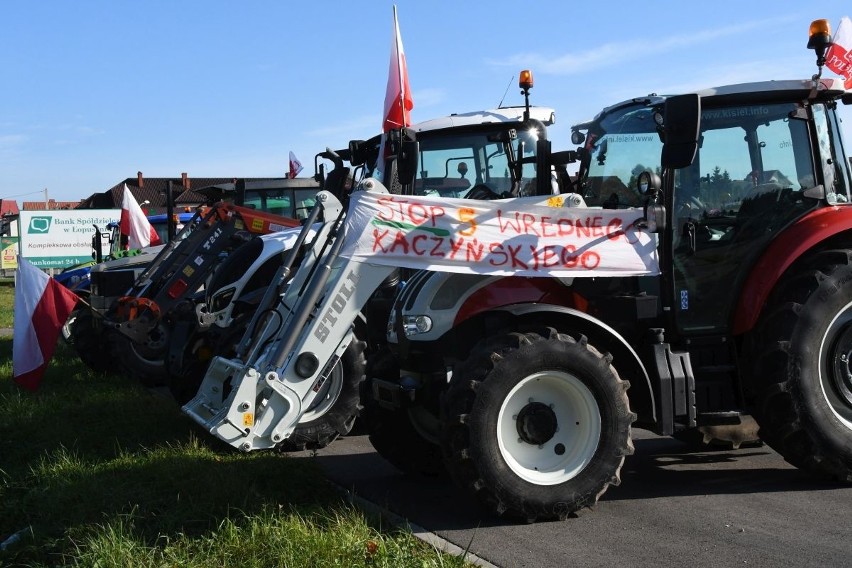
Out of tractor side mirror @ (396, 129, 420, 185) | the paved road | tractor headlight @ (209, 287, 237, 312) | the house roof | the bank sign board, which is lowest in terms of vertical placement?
the paved road

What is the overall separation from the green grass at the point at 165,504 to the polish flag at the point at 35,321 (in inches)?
22.3

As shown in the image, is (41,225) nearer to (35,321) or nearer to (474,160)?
(35,321)

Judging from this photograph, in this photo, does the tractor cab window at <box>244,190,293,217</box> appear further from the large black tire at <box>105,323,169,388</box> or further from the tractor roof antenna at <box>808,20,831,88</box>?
the tractor roof antenna at <box>808,20,831,88</box>

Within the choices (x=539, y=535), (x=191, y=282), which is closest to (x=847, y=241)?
(x=539, y=535)

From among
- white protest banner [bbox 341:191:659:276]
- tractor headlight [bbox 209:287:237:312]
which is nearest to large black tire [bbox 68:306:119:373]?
tractor headlight [bbox 209:287:237:312]

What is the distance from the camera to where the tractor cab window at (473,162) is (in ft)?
30.5

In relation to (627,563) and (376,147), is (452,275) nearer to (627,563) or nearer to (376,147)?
(627,563)

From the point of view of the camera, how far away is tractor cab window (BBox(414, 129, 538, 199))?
929cm

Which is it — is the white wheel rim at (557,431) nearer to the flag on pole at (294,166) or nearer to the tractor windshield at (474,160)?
the tractor windshield at (474,160)

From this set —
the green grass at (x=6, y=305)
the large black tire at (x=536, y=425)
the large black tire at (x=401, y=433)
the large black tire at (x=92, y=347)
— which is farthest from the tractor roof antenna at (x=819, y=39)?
the green grass at (x=6, y=305)

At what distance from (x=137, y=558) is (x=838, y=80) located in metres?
5.05

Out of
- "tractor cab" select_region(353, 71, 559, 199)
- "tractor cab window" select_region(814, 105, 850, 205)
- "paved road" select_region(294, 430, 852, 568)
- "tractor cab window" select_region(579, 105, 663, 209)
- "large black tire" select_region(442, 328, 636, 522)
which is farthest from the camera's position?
"tractor cab" select_region(353, 71, 559, 199)

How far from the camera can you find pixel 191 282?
1012 centimetres

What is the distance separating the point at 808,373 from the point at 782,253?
0.75 m
